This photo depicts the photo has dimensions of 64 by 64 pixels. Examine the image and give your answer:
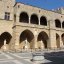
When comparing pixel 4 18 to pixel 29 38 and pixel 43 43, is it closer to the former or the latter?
pixel 29 38

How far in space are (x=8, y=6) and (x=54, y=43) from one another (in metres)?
13.5

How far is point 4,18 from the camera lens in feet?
107

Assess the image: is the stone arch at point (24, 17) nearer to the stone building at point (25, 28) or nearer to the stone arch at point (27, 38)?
the stone building at point (25, 28)

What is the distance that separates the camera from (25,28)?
3272 centimetres

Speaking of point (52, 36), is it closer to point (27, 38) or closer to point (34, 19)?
point (34, 19)

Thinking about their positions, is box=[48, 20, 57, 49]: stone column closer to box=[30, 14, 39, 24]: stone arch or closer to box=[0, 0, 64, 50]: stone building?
box=[0, 0, 64, 50]: stone building

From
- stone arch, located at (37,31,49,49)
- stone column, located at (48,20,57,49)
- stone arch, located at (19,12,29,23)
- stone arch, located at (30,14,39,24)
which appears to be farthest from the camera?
stone arch, located at (30,14,39,24)

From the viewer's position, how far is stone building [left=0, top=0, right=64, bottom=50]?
32.0 meters

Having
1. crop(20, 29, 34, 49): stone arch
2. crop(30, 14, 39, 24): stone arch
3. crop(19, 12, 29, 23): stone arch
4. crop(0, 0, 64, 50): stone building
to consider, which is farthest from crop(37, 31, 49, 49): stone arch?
crop(19, 12, 29, 23): stone arch

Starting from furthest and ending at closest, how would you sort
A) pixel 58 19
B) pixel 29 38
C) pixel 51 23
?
pixel 58 19, pixel 51 23, pixel 29 38

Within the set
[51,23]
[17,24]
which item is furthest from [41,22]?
[17,24]

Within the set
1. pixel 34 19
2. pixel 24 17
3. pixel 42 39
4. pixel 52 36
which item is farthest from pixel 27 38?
pixel 52 36

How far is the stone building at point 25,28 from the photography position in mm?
31953

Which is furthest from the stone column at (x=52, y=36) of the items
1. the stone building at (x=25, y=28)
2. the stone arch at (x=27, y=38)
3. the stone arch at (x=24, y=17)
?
the stone arch at (x=24, y=17)
